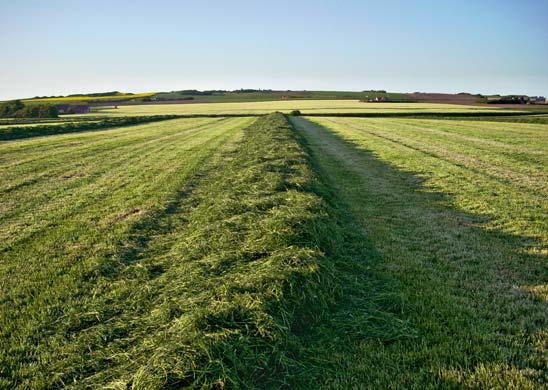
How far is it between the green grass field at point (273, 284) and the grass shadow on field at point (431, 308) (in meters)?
0.02

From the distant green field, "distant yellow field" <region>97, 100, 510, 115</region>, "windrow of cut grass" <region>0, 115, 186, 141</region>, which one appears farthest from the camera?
the distant green field

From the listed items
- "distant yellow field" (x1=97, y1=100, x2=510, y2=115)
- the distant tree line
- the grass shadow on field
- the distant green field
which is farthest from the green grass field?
the distant green field

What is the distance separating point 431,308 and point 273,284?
181 cm

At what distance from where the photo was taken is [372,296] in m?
4.57

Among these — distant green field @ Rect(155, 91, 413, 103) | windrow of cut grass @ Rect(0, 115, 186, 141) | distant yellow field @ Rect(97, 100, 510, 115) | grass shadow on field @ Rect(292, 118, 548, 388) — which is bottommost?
grass shadow on field @ Rect(292, 118, 548, 388)

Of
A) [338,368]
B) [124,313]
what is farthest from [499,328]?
[124,313]

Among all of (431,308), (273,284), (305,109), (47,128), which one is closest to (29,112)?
(47,128)

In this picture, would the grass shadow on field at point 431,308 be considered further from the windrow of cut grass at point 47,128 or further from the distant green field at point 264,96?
the distant green field at point 264,96

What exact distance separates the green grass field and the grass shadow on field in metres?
0.02

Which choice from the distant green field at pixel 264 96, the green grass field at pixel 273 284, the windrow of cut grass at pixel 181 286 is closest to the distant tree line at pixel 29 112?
the distant green field at pixel 264 96

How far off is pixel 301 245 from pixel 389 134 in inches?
849

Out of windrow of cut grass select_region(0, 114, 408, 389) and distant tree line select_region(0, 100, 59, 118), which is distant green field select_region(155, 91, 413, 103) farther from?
windrow of cut grass select_region(0, 114, 408, 389)

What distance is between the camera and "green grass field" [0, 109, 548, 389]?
3330 mm

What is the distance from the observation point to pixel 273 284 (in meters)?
4.17
